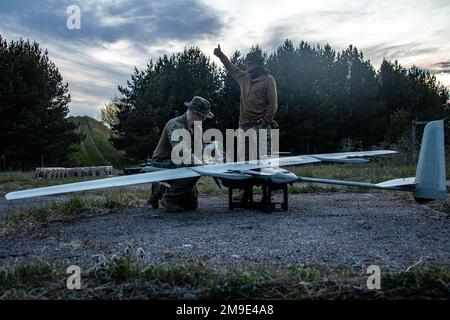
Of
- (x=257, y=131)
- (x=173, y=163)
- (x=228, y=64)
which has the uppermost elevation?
(x=228, y=64)

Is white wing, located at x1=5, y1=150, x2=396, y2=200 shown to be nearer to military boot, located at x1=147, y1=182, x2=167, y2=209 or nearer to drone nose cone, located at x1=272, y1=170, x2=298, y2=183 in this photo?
drone nose cone, located at x1=272, y1=170, x2=298, y2=183

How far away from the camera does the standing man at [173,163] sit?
6.55 metres

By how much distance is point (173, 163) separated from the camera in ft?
21.5

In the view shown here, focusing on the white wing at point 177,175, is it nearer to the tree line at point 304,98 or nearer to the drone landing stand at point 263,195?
the drone landing stand at point 263,195

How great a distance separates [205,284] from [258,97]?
503 centimetres

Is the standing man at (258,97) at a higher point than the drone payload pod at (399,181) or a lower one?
higher

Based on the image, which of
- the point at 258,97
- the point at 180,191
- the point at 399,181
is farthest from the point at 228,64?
the point at 399,181

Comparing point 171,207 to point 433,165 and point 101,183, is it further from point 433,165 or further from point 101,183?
point 433,165

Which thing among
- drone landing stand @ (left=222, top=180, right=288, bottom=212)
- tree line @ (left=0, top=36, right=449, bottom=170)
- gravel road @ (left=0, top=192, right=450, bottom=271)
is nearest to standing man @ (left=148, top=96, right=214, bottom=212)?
gravel road @ (left=0, top=192, right=450, bottom=271)

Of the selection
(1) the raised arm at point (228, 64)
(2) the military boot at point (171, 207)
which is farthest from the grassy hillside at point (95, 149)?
(2) the military boot at point (171, 207)

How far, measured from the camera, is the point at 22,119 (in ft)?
95.0

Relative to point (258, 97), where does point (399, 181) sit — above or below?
below

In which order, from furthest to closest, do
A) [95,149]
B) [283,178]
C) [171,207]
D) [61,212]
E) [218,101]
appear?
[95,149], [218,101], [171,207], [61,212], [283,178]

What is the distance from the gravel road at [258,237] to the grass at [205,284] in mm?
550
